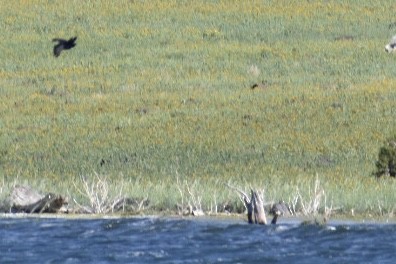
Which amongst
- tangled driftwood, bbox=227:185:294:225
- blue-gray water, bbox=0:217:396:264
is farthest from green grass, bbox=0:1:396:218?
blue-gray water, bbox=0:217:396:264

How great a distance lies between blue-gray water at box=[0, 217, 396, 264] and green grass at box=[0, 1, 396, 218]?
39.5 inches

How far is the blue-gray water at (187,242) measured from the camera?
1716 cm

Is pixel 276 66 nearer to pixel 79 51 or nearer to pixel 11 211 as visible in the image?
pixel 79 51

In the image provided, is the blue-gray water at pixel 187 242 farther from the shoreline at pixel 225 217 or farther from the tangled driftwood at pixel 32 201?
the tangled driftwood at pixel 32 201

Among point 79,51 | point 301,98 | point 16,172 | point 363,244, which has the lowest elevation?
point 363,244

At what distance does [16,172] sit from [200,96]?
30.8 ft

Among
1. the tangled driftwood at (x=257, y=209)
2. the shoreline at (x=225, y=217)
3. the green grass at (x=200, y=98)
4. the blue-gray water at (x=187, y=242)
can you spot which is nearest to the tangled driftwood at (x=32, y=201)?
the shoreline at (x=225, y=217)

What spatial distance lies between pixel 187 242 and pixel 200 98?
1582cm

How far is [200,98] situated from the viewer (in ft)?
111

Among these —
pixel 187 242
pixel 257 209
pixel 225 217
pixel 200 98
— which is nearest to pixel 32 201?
pixel 225 217

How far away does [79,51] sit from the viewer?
141 ft

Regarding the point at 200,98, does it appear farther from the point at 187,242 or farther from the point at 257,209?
the point at 187,242

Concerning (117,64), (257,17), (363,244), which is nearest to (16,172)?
(363,244)

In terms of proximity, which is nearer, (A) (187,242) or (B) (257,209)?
(A) (187,242)
